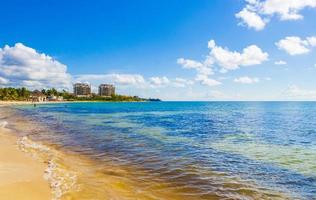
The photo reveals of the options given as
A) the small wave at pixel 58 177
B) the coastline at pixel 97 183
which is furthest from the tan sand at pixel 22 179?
the small wave at pixel 58 177

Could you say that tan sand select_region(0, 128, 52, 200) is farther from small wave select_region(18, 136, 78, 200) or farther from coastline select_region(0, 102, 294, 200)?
small wave select_region(18, 136, 78, 200)

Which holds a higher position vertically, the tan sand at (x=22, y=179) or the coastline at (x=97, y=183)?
the tan sand at (x=22, y=179)

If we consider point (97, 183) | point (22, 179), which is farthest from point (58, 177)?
point (97, 183)

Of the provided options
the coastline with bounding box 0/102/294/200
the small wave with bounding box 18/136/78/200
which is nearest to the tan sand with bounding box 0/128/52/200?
the coastline with bounding box 0/102/294/200

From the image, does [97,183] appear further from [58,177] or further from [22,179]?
[22,179]

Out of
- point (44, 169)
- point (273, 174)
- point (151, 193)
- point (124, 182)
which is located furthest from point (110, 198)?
point (273, 174)

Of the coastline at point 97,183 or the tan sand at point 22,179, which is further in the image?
the coastline at point 97,183

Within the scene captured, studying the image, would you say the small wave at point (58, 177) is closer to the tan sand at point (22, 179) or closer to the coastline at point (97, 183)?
the coastline at point (97, 183)

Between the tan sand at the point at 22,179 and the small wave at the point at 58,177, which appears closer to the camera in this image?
the tan sand at the point at 22,179

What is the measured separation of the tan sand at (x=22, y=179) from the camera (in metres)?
10.4

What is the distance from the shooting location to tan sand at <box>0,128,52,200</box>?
34.3ft

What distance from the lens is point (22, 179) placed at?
12273 millimetres

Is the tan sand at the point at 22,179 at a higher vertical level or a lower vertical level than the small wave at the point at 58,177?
higher

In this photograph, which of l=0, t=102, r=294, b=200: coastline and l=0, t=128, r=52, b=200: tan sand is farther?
l=0, t=102, r=294, b=200: coastline
